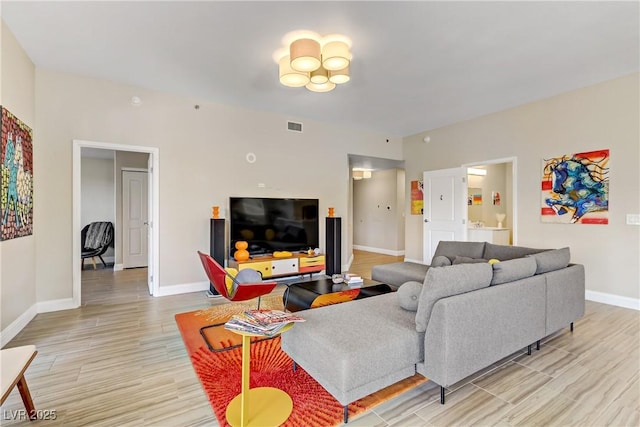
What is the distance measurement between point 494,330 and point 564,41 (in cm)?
279

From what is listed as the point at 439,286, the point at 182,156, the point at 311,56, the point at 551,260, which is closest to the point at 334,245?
the point at 182,156

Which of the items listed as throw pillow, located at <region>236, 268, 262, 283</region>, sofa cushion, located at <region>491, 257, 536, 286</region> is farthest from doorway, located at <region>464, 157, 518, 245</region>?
throw pillow, located at <region>236, 268, 262, 283</region>

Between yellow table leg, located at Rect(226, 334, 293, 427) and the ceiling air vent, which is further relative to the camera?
the ceiling air vent

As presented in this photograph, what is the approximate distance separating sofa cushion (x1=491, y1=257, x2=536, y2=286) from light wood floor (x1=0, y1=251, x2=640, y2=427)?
678 mm

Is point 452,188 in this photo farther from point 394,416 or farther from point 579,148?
point 394,416

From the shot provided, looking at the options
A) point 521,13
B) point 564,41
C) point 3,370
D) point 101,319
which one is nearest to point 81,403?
point 3,370

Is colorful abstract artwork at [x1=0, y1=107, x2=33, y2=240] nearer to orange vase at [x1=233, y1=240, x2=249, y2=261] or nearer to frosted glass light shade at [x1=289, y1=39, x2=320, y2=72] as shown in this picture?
orange vase at [x1=233, y1=240, x2=249, y2=261]

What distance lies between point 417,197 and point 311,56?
4498 millimetres

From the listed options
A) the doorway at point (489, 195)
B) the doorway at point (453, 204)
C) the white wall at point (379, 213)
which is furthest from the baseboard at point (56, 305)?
the doorway at point (489, 195)

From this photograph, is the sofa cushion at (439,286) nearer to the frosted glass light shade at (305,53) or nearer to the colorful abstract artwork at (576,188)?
the frosted glass light shade at (305,53)

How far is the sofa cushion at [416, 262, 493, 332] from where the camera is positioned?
192cm

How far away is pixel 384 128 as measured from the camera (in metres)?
6.03

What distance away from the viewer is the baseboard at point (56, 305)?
3553 mm

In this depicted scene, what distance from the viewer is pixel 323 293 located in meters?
3.05
